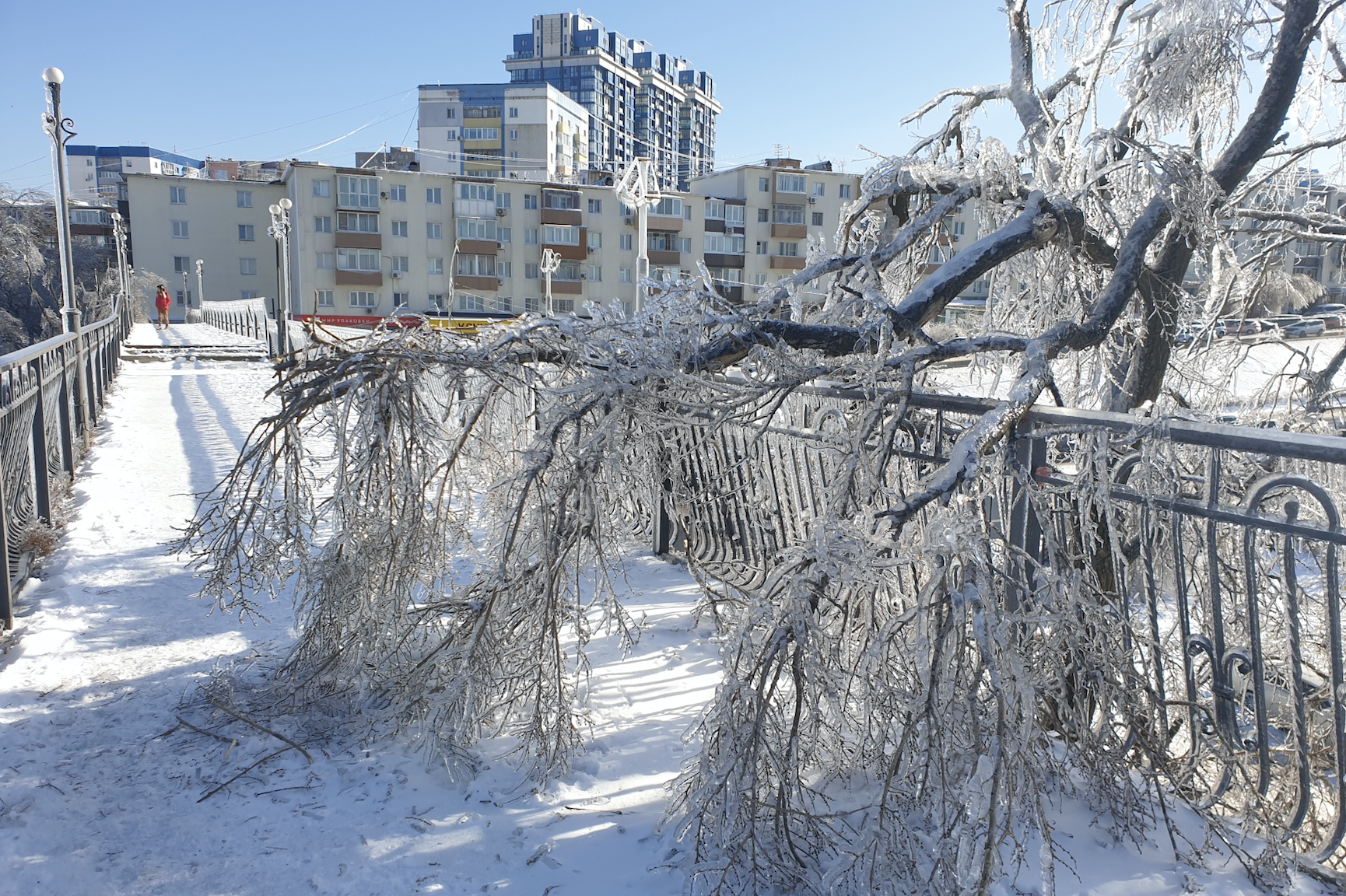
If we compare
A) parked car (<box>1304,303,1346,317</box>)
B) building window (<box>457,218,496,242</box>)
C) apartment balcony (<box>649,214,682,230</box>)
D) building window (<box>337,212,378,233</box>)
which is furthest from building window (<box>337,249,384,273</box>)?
parked car (<box>1304,303,1346,317</box>)

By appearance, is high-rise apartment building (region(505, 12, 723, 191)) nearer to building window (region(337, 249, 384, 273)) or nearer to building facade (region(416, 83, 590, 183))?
building facade (region(416, 83, 590, 183))

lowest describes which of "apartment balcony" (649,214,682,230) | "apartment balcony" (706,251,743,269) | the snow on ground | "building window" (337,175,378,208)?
the snow on ground

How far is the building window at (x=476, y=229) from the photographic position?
5412 cm

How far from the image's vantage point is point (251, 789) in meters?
2.95

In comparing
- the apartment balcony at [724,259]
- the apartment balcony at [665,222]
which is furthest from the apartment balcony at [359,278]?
the apartment balcony at [724,259]

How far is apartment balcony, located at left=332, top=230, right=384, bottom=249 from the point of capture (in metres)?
51.5

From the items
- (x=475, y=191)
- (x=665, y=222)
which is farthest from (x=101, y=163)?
(x=665, y=222)

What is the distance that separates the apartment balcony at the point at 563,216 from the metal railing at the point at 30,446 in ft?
162

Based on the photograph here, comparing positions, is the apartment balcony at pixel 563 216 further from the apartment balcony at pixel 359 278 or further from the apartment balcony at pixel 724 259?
the apartment balcony at pixel 359 278

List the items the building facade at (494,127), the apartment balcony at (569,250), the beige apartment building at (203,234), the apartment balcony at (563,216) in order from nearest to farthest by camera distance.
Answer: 1. the apartment balcony at (563,216)
2. the beige apartment building at (203,234)
3. the apartment balcony at (569,250)
4. the building facade at (494,127)

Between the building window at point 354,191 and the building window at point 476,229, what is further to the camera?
the building window at point 476,229

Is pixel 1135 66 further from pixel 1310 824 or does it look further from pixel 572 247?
pixel 572 247

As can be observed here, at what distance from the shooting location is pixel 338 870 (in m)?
2.55

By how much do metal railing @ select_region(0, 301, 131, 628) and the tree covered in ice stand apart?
52.4 inches
